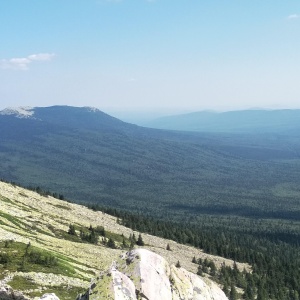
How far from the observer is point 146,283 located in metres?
27.6

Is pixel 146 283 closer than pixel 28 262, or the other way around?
pixel 146 283

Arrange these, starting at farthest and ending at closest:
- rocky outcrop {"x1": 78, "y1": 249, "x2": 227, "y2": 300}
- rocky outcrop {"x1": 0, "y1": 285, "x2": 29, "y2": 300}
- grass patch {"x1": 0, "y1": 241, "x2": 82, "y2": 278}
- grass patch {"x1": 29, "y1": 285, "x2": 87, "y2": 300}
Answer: grass patch {"x1": 0, "y1": 241, "x2": 82, "y2": 278}, grass patch {"x1": 29, "y1": 285, "x2": 87, "y2": 300}, rocky outcrop {"x1": 0, "y1": 285, "x2": 29, "y2": 300}, rocky outcrop {"x1": 78, "y1": 249, "x2": 227, "y2": 300}

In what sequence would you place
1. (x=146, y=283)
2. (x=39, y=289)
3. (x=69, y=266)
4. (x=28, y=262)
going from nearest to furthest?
(x=146, y=283), (x=39, y=289), (x=28, y=262), (x=69, y=266)

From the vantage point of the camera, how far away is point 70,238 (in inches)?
3780

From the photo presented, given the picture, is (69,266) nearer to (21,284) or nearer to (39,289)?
(39,289)

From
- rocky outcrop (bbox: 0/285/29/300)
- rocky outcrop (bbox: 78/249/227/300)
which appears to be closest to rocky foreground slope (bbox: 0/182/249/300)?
rocky outcrop (bbox: 78/249/227/300)

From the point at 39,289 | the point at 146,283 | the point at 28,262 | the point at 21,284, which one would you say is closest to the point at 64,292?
the point at 39,289

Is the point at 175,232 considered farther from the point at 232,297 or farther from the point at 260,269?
the point at 232,297

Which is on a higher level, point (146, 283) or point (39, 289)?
point (146, 283)

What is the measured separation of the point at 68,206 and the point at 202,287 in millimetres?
120784

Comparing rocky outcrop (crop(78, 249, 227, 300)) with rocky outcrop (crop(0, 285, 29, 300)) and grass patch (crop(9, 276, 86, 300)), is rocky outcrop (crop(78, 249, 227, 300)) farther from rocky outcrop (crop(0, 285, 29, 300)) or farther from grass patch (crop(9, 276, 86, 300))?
A: grass patch (crop(9, 276, 86, 300))

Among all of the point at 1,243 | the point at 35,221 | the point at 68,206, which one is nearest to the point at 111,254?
the point at 35,221

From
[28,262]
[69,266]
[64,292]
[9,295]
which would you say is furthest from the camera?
[69,266]

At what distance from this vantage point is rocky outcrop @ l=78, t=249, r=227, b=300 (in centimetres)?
2612
